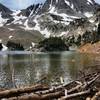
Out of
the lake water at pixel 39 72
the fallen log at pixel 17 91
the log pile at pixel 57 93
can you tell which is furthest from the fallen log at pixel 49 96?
the lake water at pixel 39 72

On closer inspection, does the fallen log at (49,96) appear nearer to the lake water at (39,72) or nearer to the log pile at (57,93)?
the log pile at (57,93)

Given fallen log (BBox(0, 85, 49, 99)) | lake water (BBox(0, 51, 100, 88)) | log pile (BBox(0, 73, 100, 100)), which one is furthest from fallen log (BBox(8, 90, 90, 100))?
lake water (BBox(0, 51, 100, 88))

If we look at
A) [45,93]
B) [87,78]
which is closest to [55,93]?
[45,93]

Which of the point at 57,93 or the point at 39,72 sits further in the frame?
the point at 39,72

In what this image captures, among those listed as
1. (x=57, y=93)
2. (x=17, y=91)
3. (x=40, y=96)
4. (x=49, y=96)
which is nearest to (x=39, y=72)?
(x=17, y=91)

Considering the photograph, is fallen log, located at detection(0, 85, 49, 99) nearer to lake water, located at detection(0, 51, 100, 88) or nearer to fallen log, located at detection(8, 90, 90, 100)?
fallen log, located at detection(8, 90, 90, 100)

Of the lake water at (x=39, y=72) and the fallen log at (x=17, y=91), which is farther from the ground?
the fallen log at (x=17, y=91)

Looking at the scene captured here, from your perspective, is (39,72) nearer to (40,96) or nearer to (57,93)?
(57,93)

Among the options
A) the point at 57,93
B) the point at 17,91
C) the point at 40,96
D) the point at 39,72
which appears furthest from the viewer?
the point at 39,72

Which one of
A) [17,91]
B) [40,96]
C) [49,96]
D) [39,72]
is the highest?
[17,91]

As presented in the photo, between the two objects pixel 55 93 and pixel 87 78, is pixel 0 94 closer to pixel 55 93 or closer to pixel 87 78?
pixel 55 93

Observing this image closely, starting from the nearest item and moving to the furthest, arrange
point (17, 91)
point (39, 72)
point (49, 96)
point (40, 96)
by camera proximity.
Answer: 1. point (40, 96)
2. point (49, 96)
3. point (17, 91)
4. point (39, 72)

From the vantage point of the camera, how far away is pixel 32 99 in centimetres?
2333

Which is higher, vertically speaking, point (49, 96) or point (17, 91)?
point (17, 91)
